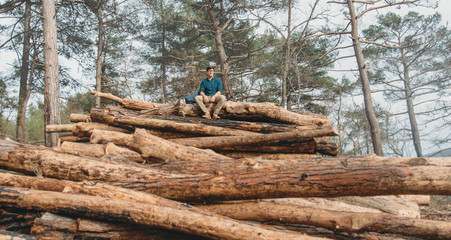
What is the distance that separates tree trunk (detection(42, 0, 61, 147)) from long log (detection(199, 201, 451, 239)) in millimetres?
7217

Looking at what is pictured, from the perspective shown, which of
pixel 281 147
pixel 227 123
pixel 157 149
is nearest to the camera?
pixel 157 149

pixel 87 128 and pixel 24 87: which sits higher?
pixel 24 87

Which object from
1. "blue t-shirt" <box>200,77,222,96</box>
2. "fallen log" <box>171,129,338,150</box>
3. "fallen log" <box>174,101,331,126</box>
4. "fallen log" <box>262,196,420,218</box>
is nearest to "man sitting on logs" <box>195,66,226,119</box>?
"blue t-shirt" <box>200,77,222,96</box>

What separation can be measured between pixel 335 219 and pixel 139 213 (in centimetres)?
189

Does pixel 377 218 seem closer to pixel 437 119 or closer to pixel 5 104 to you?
pixel 5 104

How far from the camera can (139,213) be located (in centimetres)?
230

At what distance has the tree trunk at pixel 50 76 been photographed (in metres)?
8.07

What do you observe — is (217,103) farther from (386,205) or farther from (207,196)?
(386,205)

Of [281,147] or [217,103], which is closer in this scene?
[281,147]

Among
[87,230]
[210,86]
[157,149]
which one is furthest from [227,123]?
[87,230]

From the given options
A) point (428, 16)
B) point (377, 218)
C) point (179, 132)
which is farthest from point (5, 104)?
point (428, 16)

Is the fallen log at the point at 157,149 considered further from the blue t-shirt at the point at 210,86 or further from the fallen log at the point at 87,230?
the blue t-shirt at the point at 210,86

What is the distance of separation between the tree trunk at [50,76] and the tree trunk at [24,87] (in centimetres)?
548

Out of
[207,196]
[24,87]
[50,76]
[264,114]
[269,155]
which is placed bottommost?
[207,196]
